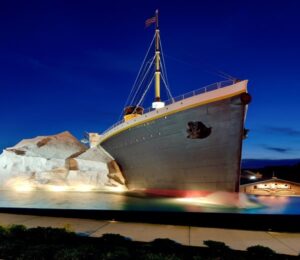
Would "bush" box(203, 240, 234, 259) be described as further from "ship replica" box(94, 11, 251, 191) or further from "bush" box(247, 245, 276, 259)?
"ship replica" box(94, 11, 251, 191)

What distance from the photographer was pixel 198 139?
44.0 feet

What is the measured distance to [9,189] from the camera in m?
18.9

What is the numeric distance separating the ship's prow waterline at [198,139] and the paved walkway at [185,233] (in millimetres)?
6875

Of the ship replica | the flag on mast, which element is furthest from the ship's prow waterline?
the flag on mast

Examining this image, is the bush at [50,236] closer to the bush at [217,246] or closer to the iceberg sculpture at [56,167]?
the bush at [217,246]


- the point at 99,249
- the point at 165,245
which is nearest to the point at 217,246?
the point at 165,245

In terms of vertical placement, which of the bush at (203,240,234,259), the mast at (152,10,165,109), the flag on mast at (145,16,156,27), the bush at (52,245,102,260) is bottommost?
the bush at (52,245,102,260)

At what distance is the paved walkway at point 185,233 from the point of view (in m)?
5.37

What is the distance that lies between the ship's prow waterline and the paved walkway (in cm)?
687

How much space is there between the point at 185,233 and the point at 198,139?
300 inches

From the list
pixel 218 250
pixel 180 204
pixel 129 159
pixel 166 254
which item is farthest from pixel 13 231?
pixel 129 159

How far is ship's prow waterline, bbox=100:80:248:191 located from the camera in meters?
12.9

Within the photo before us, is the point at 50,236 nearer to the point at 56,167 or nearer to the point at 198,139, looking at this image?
the point at 198,139

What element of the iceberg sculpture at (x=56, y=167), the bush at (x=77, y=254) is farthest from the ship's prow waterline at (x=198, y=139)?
the bush at (x=77, y=254)
